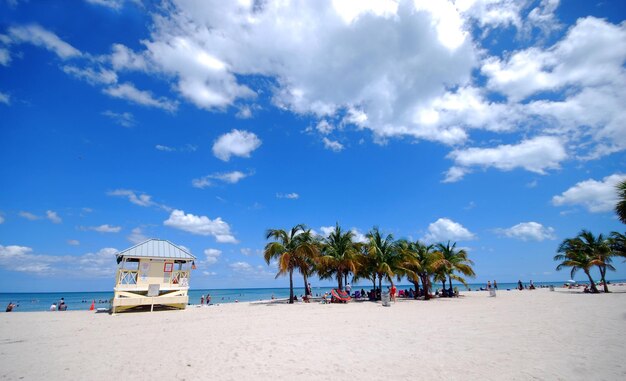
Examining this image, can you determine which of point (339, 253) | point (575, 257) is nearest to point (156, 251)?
point (339, 253)

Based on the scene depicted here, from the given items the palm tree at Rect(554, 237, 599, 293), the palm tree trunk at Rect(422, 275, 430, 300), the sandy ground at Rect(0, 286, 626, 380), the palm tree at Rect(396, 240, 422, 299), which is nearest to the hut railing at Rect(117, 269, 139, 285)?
the sandy ground at Rect(0, 286, 626, 380)

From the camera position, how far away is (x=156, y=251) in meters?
21.7

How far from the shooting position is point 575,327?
406 inches

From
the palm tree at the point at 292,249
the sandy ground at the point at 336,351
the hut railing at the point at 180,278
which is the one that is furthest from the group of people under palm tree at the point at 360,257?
the sandy ground at the point at 336,351

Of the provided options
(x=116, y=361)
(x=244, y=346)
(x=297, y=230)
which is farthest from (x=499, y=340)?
(x=297, y=230)

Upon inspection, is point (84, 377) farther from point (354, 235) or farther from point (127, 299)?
point (354, 235)

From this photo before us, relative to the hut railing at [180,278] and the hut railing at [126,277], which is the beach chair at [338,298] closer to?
the hut railing at [180,278]

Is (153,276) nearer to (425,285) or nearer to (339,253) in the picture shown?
(339,253)

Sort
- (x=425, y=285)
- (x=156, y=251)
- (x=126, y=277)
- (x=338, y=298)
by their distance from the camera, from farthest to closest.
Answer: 1. (x=425, y=285)
2. (x=338, y=298)
3. (x=156, y=251)
4. (x=126, y=277)

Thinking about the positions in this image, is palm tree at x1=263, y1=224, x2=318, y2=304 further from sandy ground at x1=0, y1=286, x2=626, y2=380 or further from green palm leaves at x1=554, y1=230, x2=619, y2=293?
green palm leaves at x1=554, y1=230, x2=619, y2=293

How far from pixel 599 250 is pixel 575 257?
6.38 feet

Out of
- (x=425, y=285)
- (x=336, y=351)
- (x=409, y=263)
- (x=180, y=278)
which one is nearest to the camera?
(x=336, y=351)

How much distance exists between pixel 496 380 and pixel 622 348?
15.1 ft

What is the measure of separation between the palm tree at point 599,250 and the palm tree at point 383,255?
18.3m
